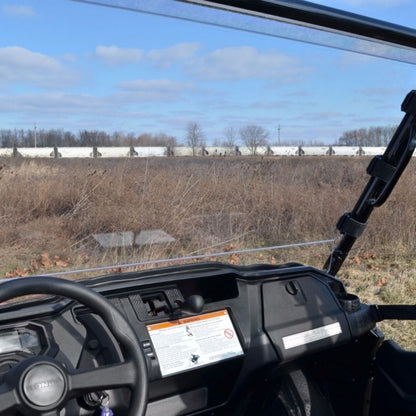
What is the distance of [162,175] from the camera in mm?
2098

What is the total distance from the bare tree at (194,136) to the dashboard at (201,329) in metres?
0.47

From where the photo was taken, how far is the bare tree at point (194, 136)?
207cm

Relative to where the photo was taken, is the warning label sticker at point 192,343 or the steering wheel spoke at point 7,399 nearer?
the steering wheel spoke at point 7,399

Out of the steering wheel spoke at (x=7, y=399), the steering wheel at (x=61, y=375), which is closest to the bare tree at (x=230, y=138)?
the steering wheel at (x=61, y=375)

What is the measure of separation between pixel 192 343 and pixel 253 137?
85 cm

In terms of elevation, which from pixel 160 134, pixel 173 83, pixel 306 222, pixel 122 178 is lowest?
pixel 306 222

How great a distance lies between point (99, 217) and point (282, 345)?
912 mm

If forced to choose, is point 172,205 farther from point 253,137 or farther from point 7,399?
point 7,399

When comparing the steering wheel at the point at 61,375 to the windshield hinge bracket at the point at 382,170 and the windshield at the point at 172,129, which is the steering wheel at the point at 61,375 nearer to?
the windshield at the point at 172,129

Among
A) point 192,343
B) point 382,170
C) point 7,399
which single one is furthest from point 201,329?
point 382,170

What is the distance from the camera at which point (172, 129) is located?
6.64 ft

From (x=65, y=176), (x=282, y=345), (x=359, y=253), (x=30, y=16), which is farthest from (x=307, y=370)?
(x=359, y=253)

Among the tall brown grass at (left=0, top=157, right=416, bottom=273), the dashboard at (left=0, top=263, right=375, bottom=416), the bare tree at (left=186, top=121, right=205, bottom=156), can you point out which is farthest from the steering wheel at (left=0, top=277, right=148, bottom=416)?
the bare tree at (left=186, top=121, right=205, bottom=156)

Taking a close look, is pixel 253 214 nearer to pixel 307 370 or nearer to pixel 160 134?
pixel 160 134
